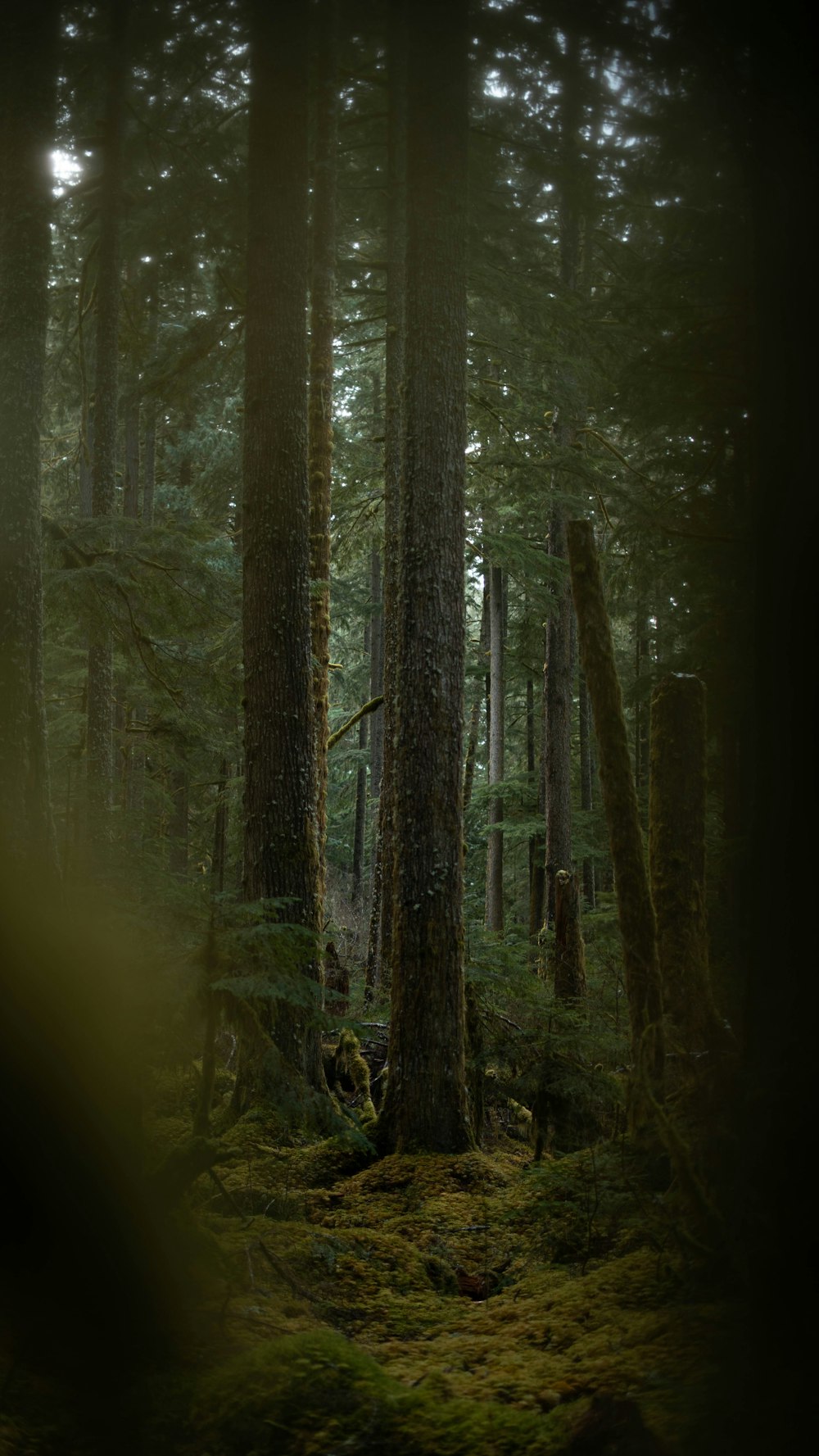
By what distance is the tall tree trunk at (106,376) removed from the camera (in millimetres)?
11164

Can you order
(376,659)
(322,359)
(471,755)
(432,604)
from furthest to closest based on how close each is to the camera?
(376,659) < (471,755) < (322,359) < (432,604)

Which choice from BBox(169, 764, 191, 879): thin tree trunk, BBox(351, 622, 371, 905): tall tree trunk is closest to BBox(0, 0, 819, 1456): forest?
BBox(169, 764, 191, 879): thin tree trunk

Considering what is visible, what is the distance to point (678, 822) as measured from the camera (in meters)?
3.93

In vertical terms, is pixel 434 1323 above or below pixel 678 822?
below

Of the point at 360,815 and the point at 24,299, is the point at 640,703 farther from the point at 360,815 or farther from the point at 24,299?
the point at 360,815

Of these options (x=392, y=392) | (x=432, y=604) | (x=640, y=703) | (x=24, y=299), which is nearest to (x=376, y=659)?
(x=392, y=392)

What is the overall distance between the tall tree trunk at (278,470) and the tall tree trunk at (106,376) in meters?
4.09

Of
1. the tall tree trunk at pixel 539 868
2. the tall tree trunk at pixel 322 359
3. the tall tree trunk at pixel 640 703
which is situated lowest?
the tall tree trunk at pixel 539 868

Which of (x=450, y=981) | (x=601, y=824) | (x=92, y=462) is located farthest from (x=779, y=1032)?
(x=601, y=824)

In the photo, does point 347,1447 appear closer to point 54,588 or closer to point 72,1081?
point 72,1081

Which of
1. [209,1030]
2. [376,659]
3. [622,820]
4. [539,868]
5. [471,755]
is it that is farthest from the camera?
[376,659]

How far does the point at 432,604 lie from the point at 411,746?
1.20m

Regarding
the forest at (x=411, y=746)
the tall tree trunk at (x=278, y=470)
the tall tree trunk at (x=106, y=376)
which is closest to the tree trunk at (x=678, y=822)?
the forest at (x=411, y=746)

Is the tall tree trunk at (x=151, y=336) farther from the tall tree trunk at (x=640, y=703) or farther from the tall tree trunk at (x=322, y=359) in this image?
the tall tree trunk at (x=640, y=703)
